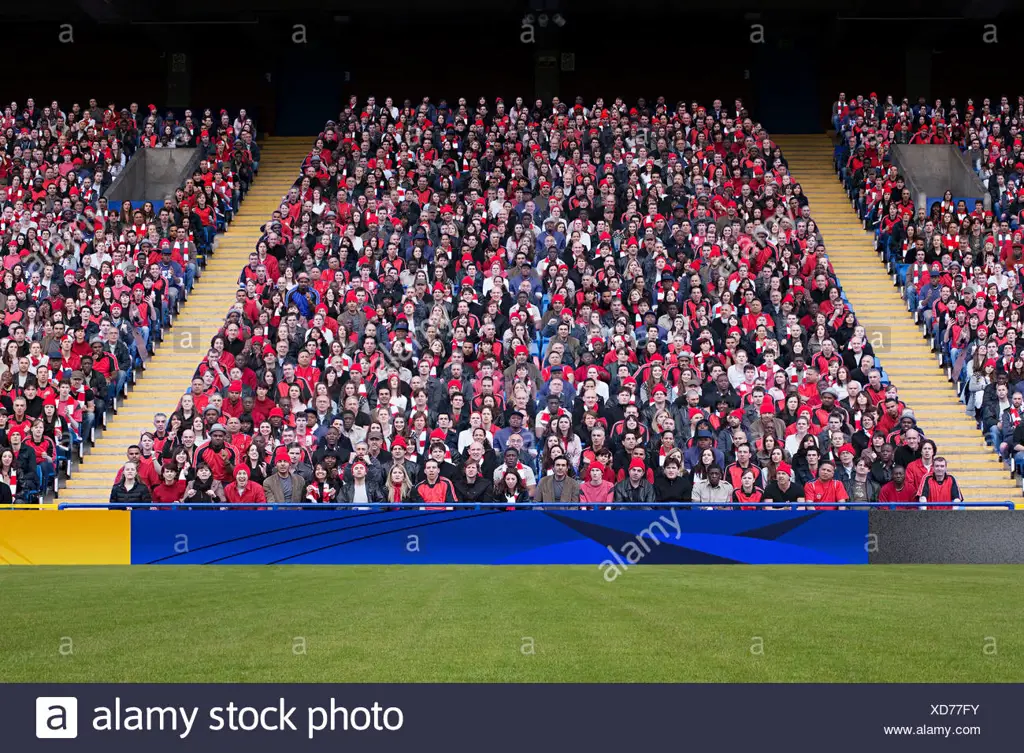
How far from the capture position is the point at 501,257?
74.3 ft

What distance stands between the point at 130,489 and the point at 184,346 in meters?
7.46

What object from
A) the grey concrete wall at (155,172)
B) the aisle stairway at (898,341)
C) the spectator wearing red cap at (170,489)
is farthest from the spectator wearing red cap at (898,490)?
the grey concrete wall at (155,172)

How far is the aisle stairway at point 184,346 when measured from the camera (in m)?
19.2

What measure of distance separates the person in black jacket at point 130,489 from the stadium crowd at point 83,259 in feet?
5.46

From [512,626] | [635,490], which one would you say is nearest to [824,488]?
[635,490]

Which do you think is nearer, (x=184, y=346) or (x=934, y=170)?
(x=184, y=346)

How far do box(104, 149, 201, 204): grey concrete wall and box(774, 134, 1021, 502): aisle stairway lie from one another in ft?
48.0

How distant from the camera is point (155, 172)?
30.8m

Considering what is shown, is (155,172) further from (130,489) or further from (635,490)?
(635,490)

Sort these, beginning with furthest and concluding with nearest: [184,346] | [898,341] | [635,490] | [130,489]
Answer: [898,341], [184,346], [130,489], [635,490]

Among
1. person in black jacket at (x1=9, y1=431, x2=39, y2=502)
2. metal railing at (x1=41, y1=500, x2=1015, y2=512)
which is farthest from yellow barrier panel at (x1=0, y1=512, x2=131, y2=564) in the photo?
person in black jacket at (x1=9, y1=431, x2=39, y2=502)

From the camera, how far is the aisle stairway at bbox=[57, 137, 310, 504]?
19.2 meters

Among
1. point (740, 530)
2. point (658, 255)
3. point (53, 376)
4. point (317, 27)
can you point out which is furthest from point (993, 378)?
point (317, 27)

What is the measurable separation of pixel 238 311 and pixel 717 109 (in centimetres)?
1307
